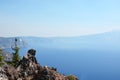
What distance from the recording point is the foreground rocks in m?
37.2

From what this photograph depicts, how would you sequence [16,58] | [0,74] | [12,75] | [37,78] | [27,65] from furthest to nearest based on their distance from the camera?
[16,58] → [27,65] → [37,78] → [12,75] → [0,74]

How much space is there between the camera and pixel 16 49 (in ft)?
196

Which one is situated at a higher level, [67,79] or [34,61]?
[34,61]

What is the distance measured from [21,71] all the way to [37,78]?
10.8ft

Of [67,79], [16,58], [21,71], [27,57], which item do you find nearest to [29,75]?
[21,71]

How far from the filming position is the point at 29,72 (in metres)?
42.4

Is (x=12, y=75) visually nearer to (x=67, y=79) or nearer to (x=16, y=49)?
(x=67, y=79)

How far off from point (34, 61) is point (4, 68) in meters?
9.92

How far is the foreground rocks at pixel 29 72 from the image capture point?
37.2 m

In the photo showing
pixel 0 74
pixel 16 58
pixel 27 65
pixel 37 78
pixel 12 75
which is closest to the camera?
pixel 0 74

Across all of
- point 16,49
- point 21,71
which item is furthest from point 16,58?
point 21,71

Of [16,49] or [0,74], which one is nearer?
[0,74]

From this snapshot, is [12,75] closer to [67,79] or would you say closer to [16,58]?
[67,79]

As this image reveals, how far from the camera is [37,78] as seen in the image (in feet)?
131
